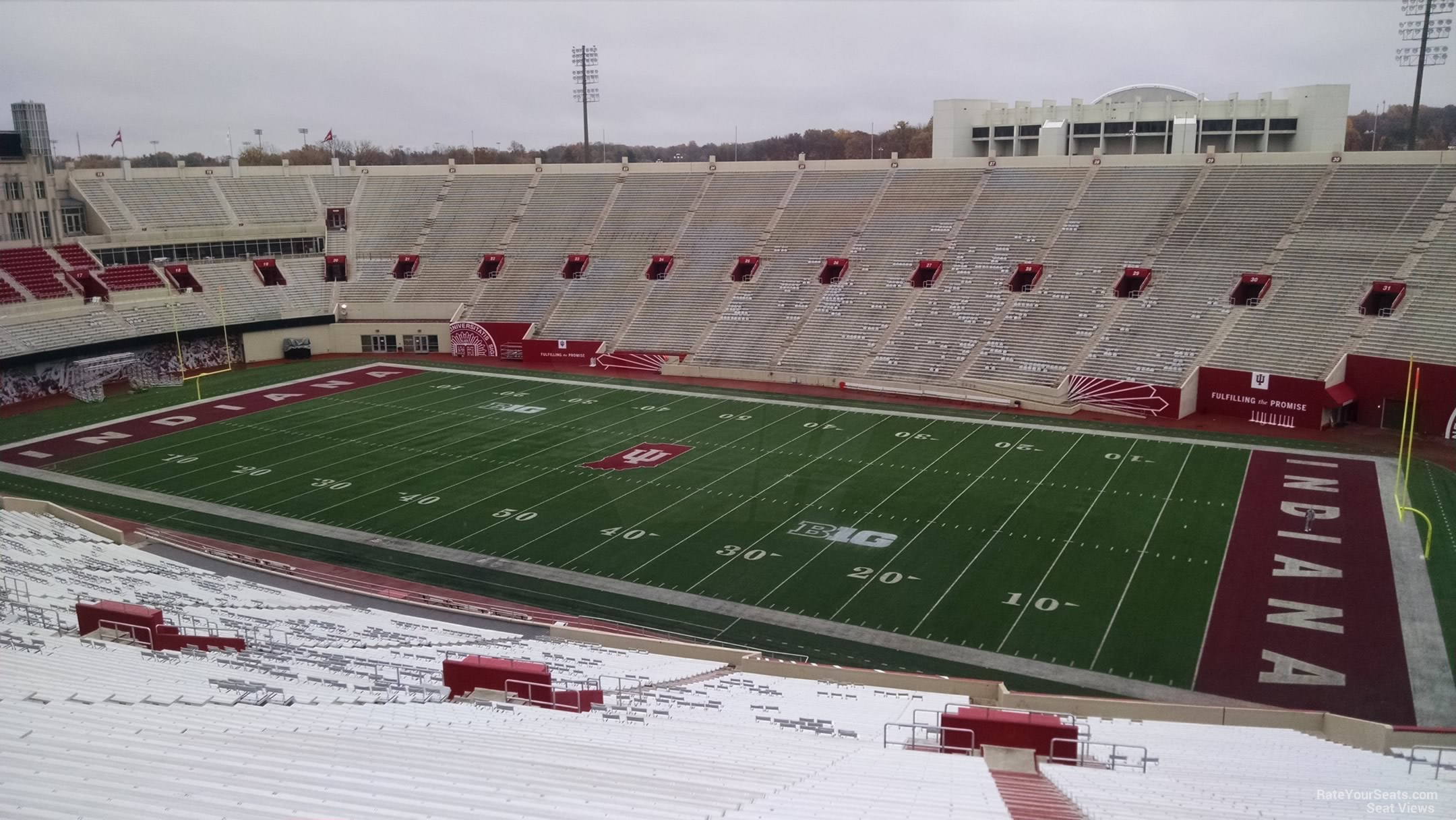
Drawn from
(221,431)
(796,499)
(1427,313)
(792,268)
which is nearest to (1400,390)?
(1427,313)

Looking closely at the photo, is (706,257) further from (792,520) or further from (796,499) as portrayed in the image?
(792,520)

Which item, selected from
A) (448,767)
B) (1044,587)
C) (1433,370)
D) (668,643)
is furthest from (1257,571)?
(448,767)

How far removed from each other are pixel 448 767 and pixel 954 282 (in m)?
32.8

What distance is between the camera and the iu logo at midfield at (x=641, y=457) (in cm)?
2598

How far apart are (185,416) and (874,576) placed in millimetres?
23508

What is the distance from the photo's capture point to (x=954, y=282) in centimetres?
3738

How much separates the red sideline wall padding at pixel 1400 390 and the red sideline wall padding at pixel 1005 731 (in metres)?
24.2

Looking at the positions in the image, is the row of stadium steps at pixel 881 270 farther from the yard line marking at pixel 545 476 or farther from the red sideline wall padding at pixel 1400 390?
the red sideline wall padding at pixel 1400 390

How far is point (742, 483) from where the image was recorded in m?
24.5

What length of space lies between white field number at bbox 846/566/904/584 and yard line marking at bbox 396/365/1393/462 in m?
11.6

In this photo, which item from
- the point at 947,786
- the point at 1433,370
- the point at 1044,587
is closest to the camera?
the point at 947,786

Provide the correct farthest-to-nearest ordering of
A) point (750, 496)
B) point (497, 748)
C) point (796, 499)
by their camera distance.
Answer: point (750, 496)
point (796, 499)
point (497, 748)

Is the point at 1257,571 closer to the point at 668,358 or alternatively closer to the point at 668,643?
the point at 668,643

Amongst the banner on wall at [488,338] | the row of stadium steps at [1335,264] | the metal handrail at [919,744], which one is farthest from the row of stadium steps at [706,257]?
the metal handrail at [919,744]
